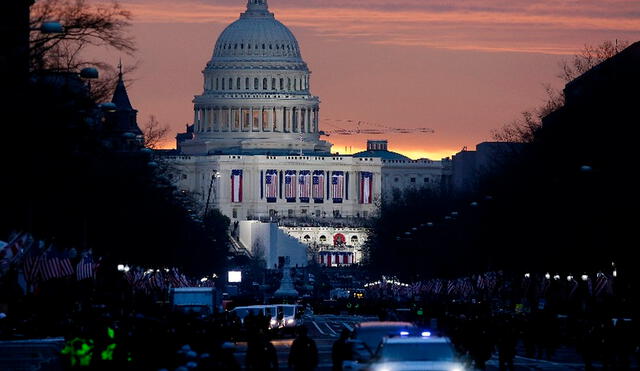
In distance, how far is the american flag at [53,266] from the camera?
230 feet

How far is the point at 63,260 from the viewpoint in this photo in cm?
7700

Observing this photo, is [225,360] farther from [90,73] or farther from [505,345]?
[505,345]

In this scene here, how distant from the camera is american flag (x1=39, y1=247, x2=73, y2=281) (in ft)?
230

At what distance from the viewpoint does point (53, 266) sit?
7175 centimetres

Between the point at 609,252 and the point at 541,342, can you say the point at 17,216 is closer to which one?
the point at 541,342

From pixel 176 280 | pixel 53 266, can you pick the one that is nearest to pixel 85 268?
pixel 53 266

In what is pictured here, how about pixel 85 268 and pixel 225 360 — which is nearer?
pixel 225 360

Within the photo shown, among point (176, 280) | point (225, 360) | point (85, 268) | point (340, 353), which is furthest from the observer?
point (176, 280)

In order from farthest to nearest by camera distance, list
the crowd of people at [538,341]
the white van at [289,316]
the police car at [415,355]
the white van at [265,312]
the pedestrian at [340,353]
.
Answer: the white van at [289,316] → the white van at [265,312] → the crowd of people at [538,341] → the pedestrian at [340,353] → the police car at [415,355]

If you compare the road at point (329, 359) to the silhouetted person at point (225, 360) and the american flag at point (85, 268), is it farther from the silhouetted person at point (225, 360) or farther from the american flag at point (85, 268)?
the silhouetted person at point (225, 360)

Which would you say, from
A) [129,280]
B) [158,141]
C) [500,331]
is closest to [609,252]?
[129,280]

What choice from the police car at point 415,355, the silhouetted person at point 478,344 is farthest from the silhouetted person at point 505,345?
the police car at point 415,355

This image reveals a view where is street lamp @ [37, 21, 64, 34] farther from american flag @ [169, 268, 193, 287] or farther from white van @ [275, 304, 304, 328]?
american flag @ [169, 268, 193, 287]

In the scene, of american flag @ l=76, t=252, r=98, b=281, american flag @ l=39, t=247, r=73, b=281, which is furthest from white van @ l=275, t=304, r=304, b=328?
american flag @ l=39, t=247, r=73, b=281
